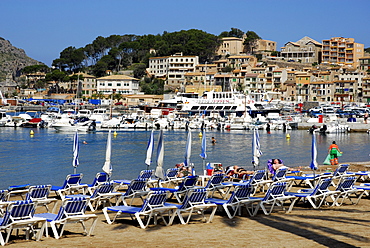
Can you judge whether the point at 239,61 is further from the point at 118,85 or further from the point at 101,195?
the point at 101,195

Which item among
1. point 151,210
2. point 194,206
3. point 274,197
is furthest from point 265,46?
point 151,210

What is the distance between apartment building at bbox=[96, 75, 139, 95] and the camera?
115125 mm

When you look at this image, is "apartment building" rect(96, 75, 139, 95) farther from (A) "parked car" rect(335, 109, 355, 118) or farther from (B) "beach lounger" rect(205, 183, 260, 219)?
(B) "beach lounger" rect(205, 183, 260, 219)

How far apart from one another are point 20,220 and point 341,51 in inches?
5186

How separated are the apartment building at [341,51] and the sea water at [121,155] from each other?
83422 millimetres

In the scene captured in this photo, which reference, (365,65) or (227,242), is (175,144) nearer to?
(227,242)

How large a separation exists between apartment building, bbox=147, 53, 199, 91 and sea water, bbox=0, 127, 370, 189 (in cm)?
6628

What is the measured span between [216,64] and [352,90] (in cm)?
3169

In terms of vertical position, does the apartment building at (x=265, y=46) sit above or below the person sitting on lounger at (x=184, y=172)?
above

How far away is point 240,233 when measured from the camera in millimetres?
9453

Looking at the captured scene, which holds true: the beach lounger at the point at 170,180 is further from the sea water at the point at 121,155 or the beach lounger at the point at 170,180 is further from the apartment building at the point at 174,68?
the apartment building at the point at 174,68

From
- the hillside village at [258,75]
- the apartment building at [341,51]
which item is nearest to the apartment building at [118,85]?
the hillside village at [258,75]

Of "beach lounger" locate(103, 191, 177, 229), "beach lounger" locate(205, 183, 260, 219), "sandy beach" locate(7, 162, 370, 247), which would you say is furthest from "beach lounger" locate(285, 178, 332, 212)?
"beach lounger" locate(103, 191, 177, 229)

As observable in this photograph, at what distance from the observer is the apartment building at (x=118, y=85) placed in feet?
378
